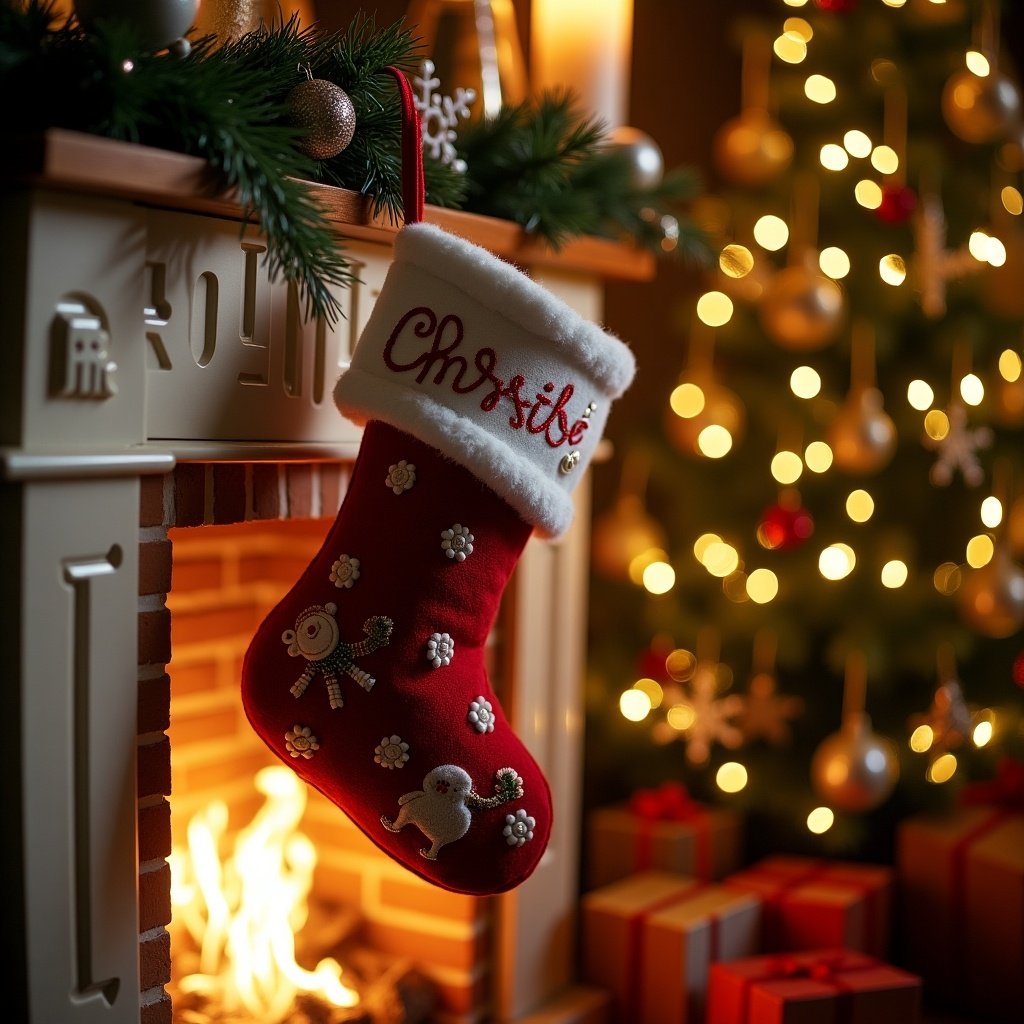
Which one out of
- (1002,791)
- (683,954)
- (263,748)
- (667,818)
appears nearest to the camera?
(683,954)

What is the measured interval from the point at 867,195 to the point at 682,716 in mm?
1105

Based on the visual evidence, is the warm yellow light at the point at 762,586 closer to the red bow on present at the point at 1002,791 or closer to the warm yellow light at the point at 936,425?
the warm yellow light at the point at 936,425

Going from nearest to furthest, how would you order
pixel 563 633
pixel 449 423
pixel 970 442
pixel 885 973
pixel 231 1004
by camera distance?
pixel 449 423 → pixel 231 1004 → pixel 885 973 → pixel 563 633 → pixel 970 442

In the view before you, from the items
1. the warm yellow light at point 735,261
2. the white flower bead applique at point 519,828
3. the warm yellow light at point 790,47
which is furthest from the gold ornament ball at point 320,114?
the warm yellow light at point 790,47

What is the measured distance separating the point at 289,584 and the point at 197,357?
2.33ft

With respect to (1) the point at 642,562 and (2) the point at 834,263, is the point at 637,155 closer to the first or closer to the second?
(2) the point at 834,263

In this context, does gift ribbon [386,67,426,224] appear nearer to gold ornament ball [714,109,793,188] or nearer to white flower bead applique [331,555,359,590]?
white flower bead applique [331,555,359,590]

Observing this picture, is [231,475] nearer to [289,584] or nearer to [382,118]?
[382,118]

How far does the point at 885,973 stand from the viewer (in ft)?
5.84

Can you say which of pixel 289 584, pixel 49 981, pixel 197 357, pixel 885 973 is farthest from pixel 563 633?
pixel 49 981

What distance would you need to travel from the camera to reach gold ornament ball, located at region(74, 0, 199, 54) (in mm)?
1117

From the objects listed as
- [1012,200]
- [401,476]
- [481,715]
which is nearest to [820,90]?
[1012,200]

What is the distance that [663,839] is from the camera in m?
2.21

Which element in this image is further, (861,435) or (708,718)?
(708,718)
